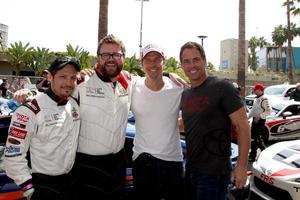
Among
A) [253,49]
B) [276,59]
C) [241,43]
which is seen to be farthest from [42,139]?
[253,49]

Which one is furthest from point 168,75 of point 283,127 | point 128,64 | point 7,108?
point 128,64

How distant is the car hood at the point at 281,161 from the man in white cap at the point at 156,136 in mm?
1397

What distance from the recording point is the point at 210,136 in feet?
9.71

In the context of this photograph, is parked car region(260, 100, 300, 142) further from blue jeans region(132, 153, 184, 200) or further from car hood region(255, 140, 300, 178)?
blue jeans region(132, 153, 184, 200)

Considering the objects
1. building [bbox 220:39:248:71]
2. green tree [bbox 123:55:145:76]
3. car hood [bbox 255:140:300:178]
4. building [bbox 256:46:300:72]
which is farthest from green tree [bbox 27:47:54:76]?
building [bbox 256:46:300:72]

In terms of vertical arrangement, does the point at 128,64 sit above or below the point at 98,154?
above

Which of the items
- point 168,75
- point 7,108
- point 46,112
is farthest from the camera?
point 7,108

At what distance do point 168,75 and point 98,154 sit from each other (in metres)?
1.08

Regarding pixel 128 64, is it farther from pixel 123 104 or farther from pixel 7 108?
pixel 123 104

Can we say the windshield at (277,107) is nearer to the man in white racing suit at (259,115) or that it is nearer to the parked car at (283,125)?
the parked car at (283,125)

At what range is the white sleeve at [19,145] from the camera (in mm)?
2607

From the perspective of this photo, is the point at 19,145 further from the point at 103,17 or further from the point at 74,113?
the point at 103,17

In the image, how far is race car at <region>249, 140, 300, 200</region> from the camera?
396cm

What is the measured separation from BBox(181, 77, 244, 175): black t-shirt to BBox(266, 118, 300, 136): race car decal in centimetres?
777
